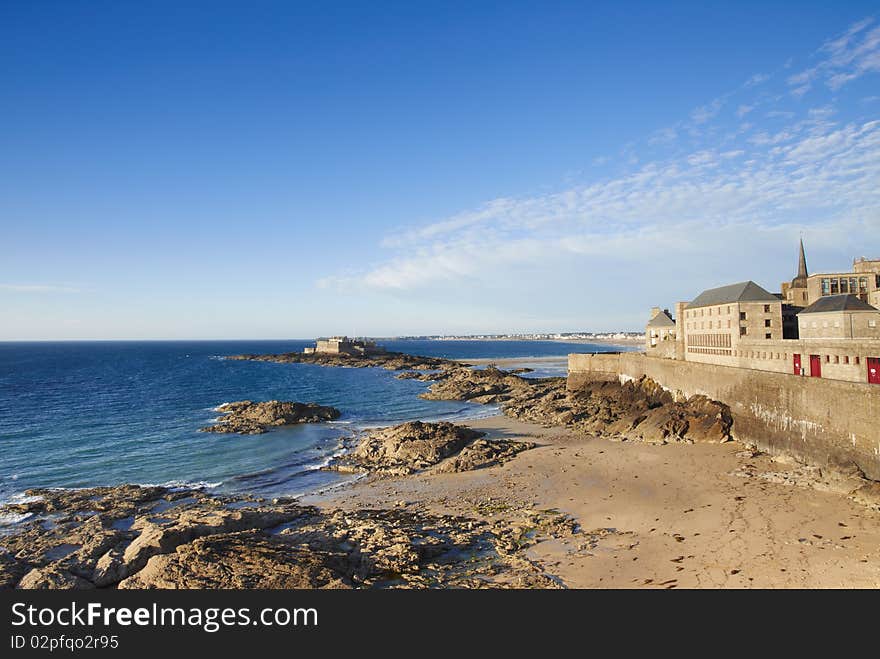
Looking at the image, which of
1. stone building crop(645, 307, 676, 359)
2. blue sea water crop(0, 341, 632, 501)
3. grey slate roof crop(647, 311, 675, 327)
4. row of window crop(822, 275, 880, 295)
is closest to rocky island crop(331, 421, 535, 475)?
blue sea water crop(0, 341, 632, 501)

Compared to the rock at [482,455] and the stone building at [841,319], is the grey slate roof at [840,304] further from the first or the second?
the rock at [482,455]

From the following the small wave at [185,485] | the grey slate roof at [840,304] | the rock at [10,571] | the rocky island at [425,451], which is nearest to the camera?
the rock at [10,571]

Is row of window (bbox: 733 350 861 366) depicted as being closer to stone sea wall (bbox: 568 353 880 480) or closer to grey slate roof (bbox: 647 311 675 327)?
stone sea wall (bbox: 568 353 880 480)

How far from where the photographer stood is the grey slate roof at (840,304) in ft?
106

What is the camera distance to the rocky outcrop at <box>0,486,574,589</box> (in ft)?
47.6

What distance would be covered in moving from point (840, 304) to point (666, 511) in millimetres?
22756

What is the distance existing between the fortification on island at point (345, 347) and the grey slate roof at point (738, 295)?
101746 mm

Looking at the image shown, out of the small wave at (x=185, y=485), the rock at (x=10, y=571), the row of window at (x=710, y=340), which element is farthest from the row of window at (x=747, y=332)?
the rock at (x=10, y=571)

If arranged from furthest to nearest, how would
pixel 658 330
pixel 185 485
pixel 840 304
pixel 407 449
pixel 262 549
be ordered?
pixel 658 330 < pixel 840 304 < pixel 407 449 < pixel 185 485 < pixel 262 549

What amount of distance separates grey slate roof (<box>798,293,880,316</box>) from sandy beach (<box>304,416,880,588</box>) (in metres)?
11.8

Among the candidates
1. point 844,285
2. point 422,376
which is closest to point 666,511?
point 844,285

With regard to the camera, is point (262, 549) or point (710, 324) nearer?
point (262, 549)

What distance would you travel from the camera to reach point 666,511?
21.3m

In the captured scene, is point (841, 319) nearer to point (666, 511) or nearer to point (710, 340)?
point (710, 340)
